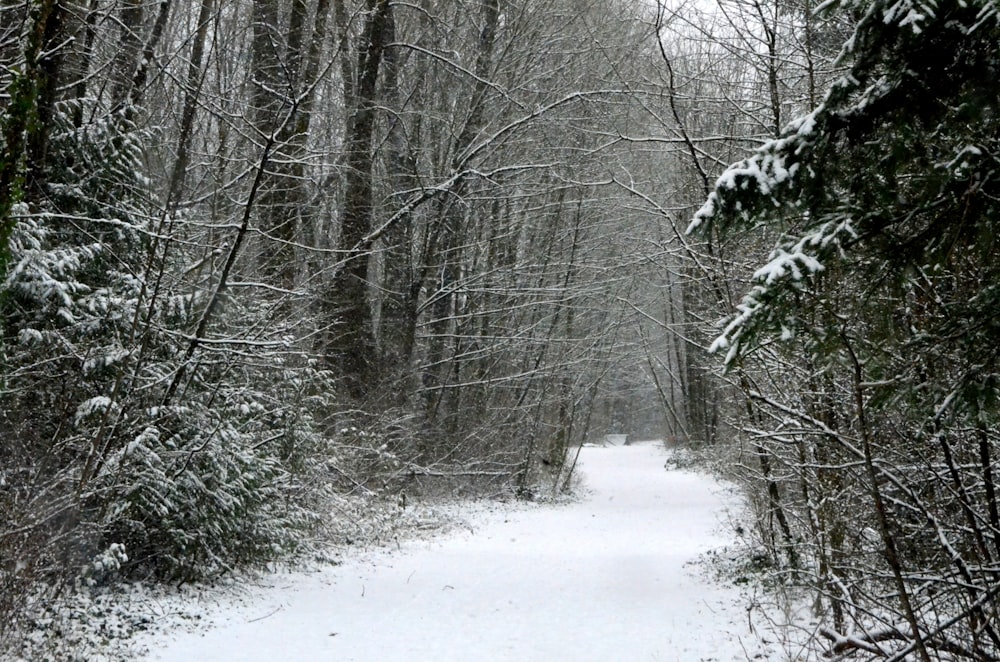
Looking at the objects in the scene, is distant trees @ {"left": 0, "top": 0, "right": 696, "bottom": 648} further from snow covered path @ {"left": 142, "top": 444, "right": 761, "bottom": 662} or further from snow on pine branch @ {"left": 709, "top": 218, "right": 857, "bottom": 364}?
snow on pine branch @ {"left": 709, "top": 218, "right": 857, "bottom": 364}

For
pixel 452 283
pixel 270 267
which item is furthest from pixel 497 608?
pixel 452 283

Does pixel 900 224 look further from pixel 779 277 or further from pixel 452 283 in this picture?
pixel 452 283

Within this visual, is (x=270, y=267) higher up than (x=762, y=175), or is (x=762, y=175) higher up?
(x=270, y=267)

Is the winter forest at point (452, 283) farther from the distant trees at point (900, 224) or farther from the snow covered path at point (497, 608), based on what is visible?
the snow covered path at point (497, 608)

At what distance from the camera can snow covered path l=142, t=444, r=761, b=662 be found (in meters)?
5.89

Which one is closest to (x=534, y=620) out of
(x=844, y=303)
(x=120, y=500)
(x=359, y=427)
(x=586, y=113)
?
(x=120, y=500)

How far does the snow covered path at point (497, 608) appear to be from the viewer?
5.89 meters

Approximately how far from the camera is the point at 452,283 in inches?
580

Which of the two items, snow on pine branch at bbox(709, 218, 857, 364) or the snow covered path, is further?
the snow covered path

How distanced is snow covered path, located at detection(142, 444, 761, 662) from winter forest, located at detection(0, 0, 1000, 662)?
744 mm

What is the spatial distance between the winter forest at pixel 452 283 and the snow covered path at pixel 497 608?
0.74 m

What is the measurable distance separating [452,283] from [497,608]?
324 inches

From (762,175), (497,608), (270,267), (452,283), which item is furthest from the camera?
(452,283)

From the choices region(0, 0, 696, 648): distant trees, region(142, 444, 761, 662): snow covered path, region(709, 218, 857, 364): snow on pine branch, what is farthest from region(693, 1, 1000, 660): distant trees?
region(0, 0, 696, 648): distant trees
